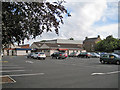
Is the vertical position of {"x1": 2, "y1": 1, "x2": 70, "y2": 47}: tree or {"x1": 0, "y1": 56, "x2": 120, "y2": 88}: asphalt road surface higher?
{"x1": 2, "y1": 1, "x2": 70, "y2": 47}: tree

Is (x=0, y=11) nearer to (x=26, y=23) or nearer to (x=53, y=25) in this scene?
(x=26, y=23)

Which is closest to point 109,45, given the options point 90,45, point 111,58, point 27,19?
point 90,45

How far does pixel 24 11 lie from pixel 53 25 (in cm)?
150

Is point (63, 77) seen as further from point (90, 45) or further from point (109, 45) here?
point (90, 45)

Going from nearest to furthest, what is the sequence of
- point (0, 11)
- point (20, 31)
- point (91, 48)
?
point (0, 11)
point (20, 31)
point (91, 48)

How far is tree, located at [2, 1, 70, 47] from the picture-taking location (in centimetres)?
714

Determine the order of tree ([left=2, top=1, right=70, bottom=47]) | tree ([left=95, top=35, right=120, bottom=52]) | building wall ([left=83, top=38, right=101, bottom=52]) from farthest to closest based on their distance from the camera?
building wall ([left=83, top=38, right=101, bottom=52])
tree ([left=95, top=35, right=120, bottom=52])
tree ([left=2, top=1, right=70, bottom=47])

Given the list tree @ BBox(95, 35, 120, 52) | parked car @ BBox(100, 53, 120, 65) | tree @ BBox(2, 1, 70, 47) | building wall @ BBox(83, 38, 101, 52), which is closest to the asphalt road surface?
tree @ BBox(2, 1, 70, 47)

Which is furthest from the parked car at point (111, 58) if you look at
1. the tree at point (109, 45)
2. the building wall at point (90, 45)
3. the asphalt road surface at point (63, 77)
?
the building wall at point (90, 45)

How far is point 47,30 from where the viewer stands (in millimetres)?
7914

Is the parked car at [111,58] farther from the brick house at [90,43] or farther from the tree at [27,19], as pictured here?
the brick house at [90,43]

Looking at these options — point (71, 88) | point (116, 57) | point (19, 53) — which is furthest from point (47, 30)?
point (19, 53)

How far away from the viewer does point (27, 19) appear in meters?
7.49

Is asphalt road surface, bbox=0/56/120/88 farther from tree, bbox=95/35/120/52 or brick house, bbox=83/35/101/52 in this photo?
brick house, bbox=83/35/101/52
